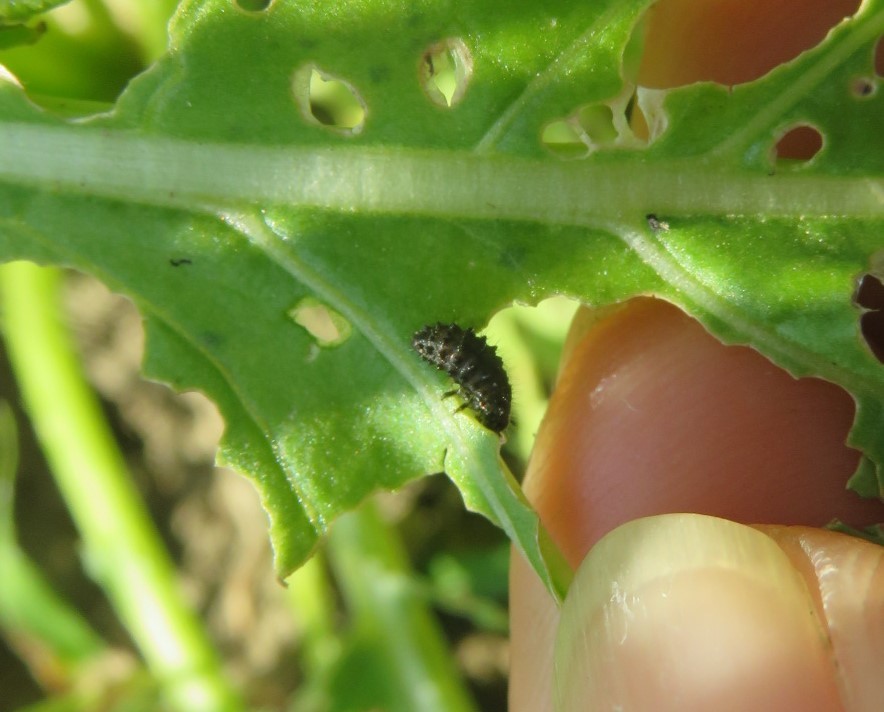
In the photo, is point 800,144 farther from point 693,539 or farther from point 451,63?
point 693,539

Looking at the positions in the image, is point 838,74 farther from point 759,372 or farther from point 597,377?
point 597,377

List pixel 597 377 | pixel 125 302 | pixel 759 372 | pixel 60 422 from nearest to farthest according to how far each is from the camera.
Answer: pixel 759 372 < pixel 597 377 < pixel 60 422 < pixel 125 302

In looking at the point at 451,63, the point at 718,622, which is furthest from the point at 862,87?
the point at 718,622

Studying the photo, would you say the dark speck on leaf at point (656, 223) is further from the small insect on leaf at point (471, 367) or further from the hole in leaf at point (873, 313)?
the hole in leaf at point (873, 313)

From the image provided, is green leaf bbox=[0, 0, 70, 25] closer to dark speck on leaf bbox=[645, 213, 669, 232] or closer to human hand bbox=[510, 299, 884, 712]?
dark speck on leaf bbox=[645, 213, 669, 232]

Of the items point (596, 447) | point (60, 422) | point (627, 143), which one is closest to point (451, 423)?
point (596, 447)

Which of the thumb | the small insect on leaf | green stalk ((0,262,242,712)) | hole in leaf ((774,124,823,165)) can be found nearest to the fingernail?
the thumb

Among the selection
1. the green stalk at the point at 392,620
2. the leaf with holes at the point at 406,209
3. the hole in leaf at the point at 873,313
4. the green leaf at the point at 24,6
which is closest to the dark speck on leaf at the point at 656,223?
the leaf with holes at the point at 406,209
